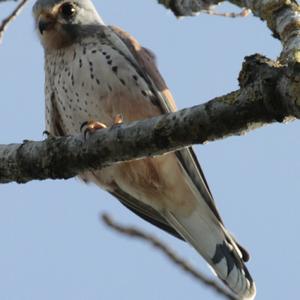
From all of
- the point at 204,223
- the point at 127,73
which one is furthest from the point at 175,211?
the point at 127,73

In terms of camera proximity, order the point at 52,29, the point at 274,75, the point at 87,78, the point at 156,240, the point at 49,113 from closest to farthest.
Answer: the point at 274,75
the point at 156,240
the point at 87,78
the point at 49,113
the point at 52,29

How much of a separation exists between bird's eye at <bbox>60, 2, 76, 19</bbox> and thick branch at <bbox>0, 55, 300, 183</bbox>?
2364 mm

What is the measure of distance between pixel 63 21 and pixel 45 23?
0.14 m

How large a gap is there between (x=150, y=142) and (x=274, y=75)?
73 cm

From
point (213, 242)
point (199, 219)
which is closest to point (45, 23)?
point (199, 219)

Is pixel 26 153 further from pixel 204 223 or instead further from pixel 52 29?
pixel 52 29

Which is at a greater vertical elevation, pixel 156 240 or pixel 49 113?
pixel 49 113

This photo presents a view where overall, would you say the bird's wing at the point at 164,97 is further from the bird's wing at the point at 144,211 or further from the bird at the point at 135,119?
the bird's wing at the point at 144,211

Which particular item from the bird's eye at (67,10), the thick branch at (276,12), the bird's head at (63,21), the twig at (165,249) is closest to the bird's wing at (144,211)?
the bird's head at (63,21)

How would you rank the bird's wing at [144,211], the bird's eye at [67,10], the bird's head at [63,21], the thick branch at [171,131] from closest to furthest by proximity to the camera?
the thick branch at [171,131] → the bird's wing at [144,211] → the bird's head at [63,21] → the bird's eye at [67,10]

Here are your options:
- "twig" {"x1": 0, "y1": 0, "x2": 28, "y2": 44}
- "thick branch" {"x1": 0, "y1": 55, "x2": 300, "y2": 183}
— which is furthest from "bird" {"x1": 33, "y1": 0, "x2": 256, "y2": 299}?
"thick branch" {"x1": 0, "y1": 55, "x2": 300, "y2": 183}

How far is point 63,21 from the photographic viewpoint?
5.67 m

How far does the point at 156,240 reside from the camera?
2.87 meters

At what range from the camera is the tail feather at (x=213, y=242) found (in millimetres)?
4804
